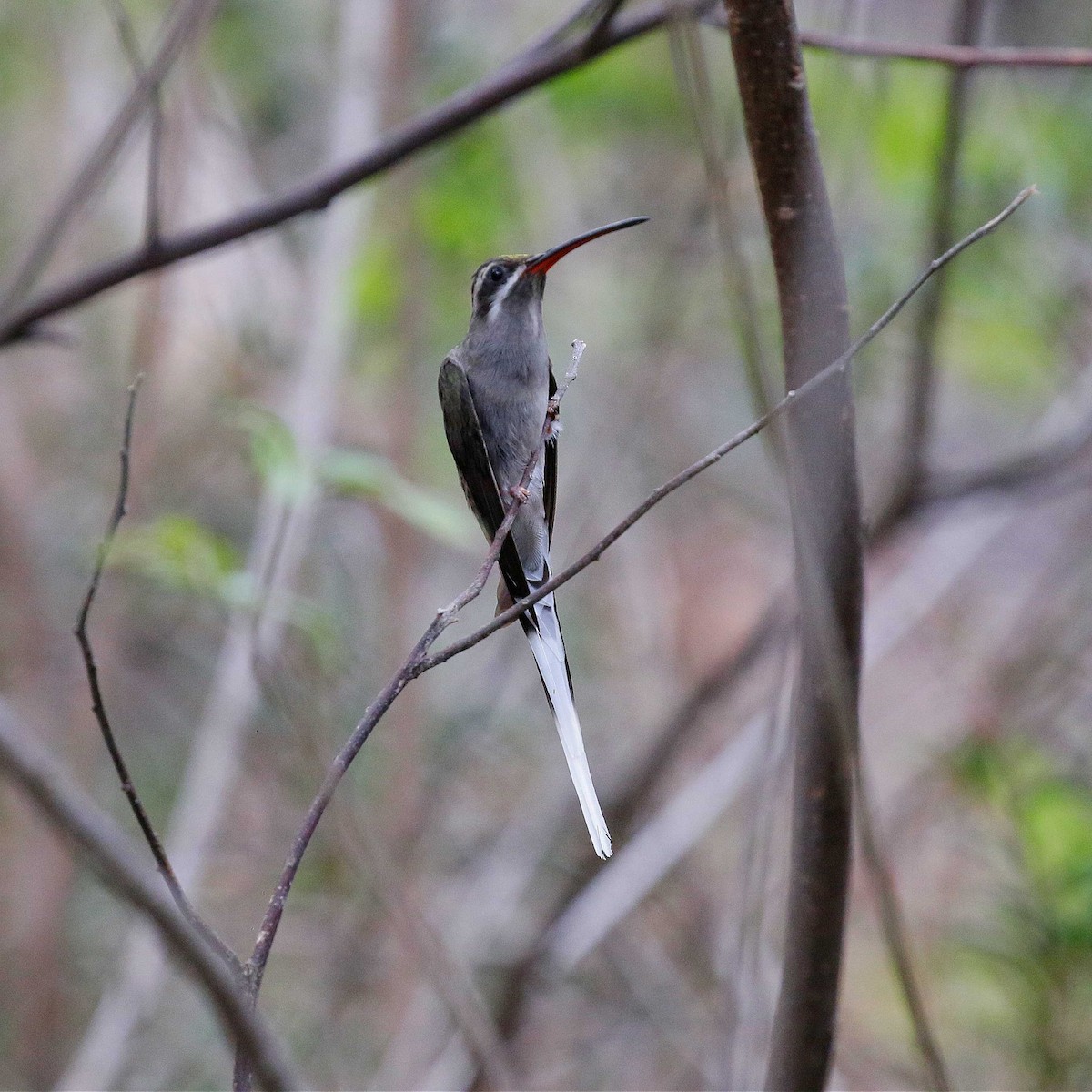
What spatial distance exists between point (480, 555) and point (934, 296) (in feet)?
9.44

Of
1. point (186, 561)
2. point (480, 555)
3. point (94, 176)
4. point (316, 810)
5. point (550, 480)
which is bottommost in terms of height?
point (316, 810)

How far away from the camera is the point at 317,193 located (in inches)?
110

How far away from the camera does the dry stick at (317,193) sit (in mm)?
2701

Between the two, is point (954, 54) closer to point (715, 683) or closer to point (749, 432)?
point (749, 432)

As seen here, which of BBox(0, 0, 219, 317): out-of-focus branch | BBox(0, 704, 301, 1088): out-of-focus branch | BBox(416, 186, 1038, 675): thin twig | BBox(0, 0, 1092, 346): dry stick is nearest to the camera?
BBox(0, 704, 301, 1088): out-of-focus branch

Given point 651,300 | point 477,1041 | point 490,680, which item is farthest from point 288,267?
point 477,1041

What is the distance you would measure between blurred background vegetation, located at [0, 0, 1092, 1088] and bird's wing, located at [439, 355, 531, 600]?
10 centimetres

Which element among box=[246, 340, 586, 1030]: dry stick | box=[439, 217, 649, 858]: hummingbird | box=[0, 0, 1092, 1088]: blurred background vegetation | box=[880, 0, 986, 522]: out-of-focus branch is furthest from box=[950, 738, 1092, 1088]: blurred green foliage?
box=[246, 340, 586, 1030]: dry stick

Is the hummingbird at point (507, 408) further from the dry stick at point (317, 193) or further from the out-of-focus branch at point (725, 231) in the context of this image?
the out-of-focus branch at point (725, 231)

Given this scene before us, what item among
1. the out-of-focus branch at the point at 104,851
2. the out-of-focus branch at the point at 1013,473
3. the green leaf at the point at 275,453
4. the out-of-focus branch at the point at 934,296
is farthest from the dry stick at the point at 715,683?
the out-of-focus branch at the point at 104,851

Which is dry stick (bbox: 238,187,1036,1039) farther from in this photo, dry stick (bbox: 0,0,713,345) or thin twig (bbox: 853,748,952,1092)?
dry stick (bbox: 0,0,713,345)

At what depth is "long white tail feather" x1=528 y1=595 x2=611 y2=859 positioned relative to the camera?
6.30 ft

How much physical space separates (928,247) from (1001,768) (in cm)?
173

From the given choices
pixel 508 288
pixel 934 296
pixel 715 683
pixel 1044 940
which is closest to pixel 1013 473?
pixel 934 296
